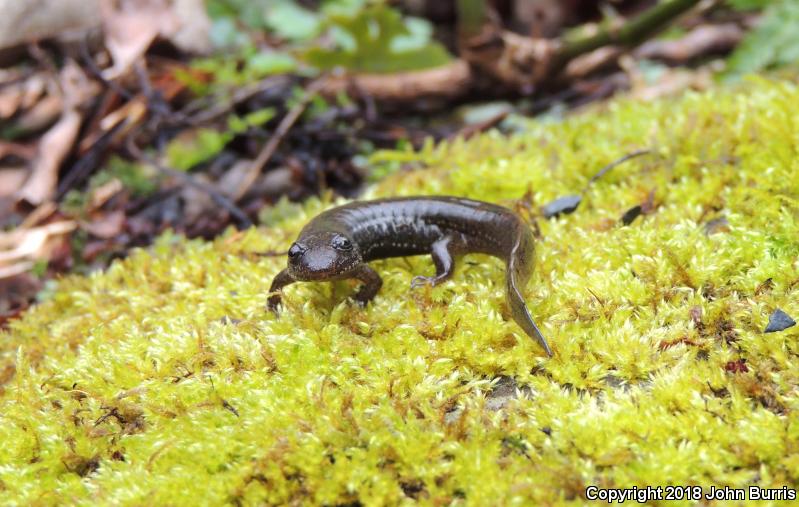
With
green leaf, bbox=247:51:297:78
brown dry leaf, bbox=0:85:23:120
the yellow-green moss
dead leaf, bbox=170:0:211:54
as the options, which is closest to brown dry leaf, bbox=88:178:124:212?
brown dry leaf, bbox=0:85:23:120

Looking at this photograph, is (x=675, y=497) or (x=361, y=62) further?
(x=361, y=62)

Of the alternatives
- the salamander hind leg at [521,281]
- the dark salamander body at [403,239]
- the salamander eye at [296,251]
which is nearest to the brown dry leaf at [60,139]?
the dark salamander body at [403,239]

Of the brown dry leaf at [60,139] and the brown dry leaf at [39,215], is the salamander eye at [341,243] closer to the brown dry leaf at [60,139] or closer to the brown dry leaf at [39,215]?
the brown dry leaf at [39,215]

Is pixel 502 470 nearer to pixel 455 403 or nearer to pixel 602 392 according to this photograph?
pixel 455 403

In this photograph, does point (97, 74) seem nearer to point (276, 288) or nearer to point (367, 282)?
point (276, 288)

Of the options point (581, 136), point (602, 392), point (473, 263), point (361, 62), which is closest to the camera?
point (602, 392)

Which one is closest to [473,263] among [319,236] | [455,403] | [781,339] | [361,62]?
[319,236]
